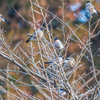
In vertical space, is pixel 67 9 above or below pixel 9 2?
below

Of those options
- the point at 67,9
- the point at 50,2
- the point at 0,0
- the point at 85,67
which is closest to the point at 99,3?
the point at 67,9

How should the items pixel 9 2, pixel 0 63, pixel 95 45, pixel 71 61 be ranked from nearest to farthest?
pixel 71 61 < pixel 0 63 < pixel 95 45 < pixel 9 2

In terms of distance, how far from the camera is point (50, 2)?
889 cm

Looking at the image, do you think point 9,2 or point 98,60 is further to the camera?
point 9,2

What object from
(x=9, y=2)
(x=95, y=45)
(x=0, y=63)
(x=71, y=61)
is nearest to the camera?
(x=71, y=61)

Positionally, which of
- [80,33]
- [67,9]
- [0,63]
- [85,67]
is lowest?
[85,67]

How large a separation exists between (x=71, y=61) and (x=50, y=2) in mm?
4906

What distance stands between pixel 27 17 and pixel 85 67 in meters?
3.09

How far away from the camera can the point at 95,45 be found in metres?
8.49

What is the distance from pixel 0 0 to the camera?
9312mm

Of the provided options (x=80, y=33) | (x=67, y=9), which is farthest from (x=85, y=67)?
(x=67, y=9)

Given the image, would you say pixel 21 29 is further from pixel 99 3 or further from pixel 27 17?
pixel 99 3

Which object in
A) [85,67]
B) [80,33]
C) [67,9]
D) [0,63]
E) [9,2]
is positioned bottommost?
[85,67]

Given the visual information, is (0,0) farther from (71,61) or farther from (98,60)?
(71,61)
